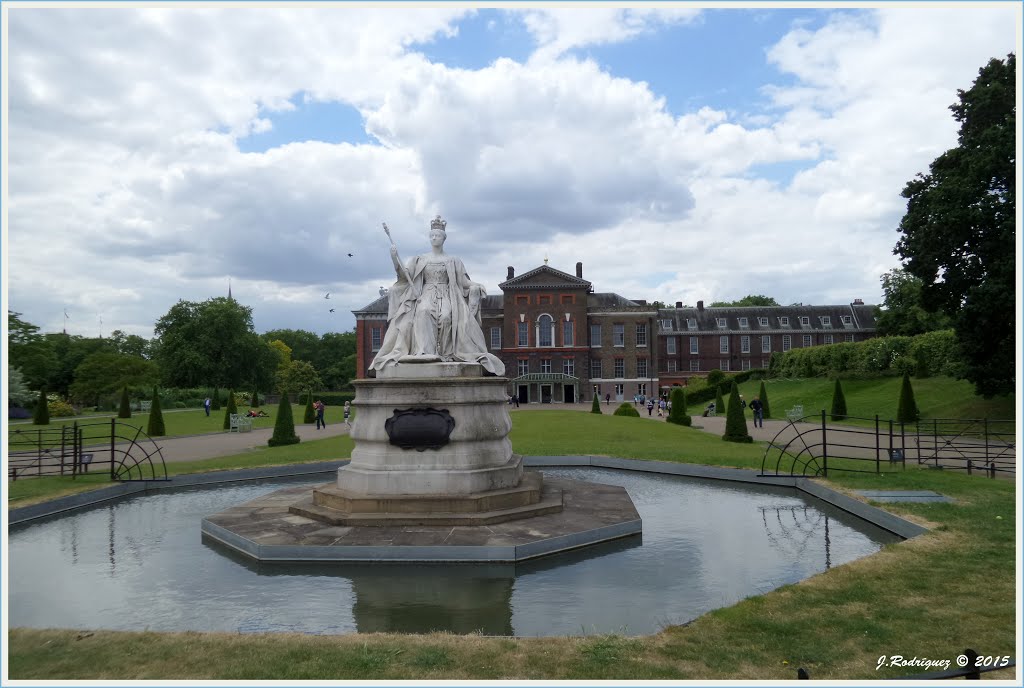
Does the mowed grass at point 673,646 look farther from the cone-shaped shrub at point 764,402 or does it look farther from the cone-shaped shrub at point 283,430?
the cone-shaped shrub at point 764,402

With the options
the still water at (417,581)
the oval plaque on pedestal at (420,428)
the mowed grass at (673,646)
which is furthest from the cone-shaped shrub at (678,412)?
the mowed grass at (673,646)

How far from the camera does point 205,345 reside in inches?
2731

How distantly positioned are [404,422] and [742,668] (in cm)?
617

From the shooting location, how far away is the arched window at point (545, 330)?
214ft

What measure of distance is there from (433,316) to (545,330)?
181 ft

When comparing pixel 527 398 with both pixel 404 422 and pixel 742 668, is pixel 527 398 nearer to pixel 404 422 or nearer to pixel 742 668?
pixel 404 422

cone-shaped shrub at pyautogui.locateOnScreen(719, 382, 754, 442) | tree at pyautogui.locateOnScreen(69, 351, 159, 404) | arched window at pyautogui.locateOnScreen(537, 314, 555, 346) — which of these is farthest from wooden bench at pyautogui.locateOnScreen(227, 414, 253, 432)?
arched window at pyautogui.locateOnScreen(537, 314, 555, 346)

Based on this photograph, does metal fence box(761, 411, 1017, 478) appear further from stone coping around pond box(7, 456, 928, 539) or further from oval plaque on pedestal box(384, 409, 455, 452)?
oval plaque on pedestal box(384, 409, 455, 452)

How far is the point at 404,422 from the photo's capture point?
9.61 m

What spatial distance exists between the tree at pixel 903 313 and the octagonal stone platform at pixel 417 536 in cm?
5235

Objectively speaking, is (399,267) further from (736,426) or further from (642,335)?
(642,335)

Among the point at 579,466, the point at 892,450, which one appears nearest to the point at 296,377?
the point at 579,466

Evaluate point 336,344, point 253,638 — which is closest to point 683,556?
point 253,638

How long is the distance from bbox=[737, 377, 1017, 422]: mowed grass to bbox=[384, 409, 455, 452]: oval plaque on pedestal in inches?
Result: 892
